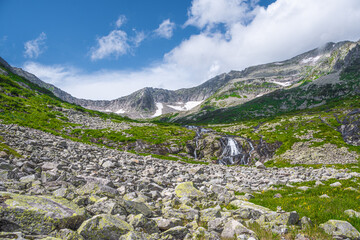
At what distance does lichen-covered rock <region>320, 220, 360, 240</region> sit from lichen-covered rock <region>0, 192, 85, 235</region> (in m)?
8.72

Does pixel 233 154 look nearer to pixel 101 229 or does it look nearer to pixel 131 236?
pixel 131 236

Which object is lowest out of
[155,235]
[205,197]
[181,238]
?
[205,197]

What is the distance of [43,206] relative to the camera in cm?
580

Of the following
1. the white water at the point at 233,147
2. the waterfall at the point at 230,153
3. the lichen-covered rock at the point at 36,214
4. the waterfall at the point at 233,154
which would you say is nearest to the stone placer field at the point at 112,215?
the lichen-covered rock at the point at 36,214

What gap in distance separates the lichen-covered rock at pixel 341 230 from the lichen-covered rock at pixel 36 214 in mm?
8718

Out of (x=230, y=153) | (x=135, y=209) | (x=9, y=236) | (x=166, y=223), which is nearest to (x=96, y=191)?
(x=135, y=209)

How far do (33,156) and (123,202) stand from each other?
36.0 feet

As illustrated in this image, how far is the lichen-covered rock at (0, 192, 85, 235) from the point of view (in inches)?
194

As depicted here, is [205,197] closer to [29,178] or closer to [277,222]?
[277,222]

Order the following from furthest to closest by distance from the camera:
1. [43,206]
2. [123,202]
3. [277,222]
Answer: [123,202] → [277,222] → [43,206]

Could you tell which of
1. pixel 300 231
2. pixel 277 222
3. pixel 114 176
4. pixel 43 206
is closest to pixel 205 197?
pixel 277 222

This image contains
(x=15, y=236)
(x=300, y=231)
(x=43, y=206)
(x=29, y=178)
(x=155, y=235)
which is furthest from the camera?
(x=29, y=178)

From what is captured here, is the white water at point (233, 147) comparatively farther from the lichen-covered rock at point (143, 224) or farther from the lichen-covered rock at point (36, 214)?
the lichen-covered rock at point (36, 214)

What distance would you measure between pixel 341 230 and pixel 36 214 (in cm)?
997
